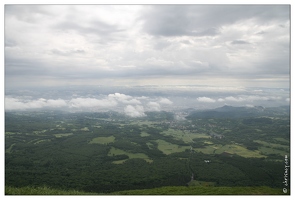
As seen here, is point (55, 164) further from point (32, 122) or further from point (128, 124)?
point (32, 122)

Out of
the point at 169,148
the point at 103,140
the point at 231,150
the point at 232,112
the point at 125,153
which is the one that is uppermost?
the point at 232,112

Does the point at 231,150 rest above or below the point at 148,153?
above

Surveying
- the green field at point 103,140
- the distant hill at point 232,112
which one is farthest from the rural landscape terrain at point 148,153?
the distant hill at point 232,112

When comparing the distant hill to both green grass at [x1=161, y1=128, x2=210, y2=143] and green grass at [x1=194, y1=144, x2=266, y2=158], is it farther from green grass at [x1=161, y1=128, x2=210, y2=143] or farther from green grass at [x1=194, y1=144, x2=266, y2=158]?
green grass at [x1=194, y1=144, x2=266, y2=158]

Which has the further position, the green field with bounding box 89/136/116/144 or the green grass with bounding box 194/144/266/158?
the green field with bounding box 89/136/116/144

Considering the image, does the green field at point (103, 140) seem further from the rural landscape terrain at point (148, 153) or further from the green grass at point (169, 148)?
the green grass at point (169, 148)

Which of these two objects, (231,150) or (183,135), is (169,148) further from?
(231,150)

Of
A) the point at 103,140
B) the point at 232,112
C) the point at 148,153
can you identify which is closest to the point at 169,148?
the point at 148,153

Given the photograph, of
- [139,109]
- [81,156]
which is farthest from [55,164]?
[139,109]

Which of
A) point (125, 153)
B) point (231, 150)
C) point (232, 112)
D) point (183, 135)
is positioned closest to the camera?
point (231, 150)

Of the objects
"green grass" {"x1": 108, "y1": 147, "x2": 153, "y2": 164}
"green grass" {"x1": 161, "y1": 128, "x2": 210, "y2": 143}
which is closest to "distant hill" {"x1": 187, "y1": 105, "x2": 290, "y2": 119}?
"green grass" {"x1": 161, "y1": 128, "x2": 210, "y2": 143}
